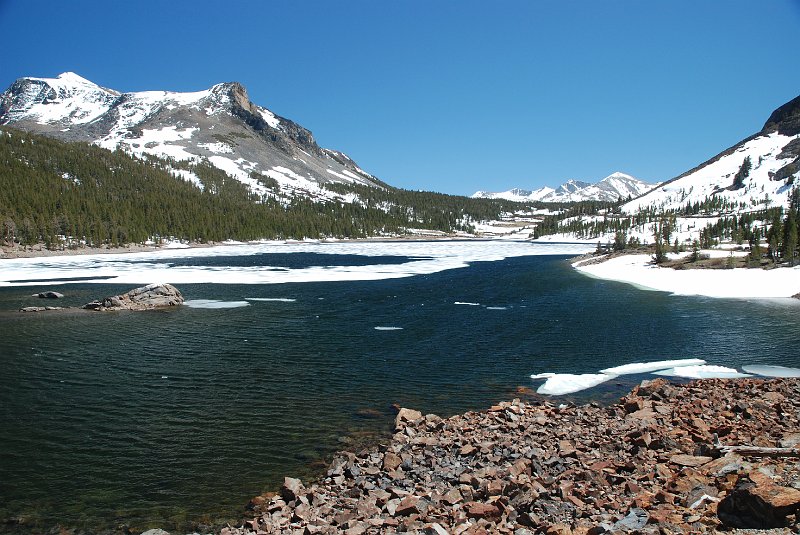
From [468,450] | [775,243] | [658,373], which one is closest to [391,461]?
[468,450]

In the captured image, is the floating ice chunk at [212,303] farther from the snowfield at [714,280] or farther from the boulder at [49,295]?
the snowfield at [714,280]

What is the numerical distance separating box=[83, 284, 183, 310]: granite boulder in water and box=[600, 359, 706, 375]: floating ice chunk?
37.9 m

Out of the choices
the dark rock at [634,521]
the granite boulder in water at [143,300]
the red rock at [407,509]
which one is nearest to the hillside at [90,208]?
the granite boulder in water at [143,300]

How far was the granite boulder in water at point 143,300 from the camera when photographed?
1719 inches

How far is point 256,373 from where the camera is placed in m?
24.9

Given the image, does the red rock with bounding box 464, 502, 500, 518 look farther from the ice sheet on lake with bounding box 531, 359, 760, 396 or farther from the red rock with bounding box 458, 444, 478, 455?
the ice sheet on lake with bounding box 531, 359, 760, 396

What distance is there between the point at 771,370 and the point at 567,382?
1038cm

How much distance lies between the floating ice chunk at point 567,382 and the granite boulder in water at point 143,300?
35.4 metres

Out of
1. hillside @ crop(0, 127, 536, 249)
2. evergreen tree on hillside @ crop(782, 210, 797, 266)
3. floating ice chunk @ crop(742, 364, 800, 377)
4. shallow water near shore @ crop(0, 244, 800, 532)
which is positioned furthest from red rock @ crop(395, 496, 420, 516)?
hillside @ crop(0, 127, 536, 249)

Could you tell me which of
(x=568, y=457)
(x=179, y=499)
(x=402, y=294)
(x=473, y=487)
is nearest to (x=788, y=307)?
(x=402, y=294)

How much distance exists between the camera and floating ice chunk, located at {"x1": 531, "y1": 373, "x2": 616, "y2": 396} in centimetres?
2169

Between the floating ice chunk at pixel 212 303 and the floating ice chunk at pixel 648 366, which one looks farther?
the floating ice chunk at pixel 212 303

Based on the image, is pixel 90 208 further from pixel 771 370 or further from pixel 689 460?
pixel 689 460

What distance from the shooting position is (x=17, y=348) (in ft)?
97.0
